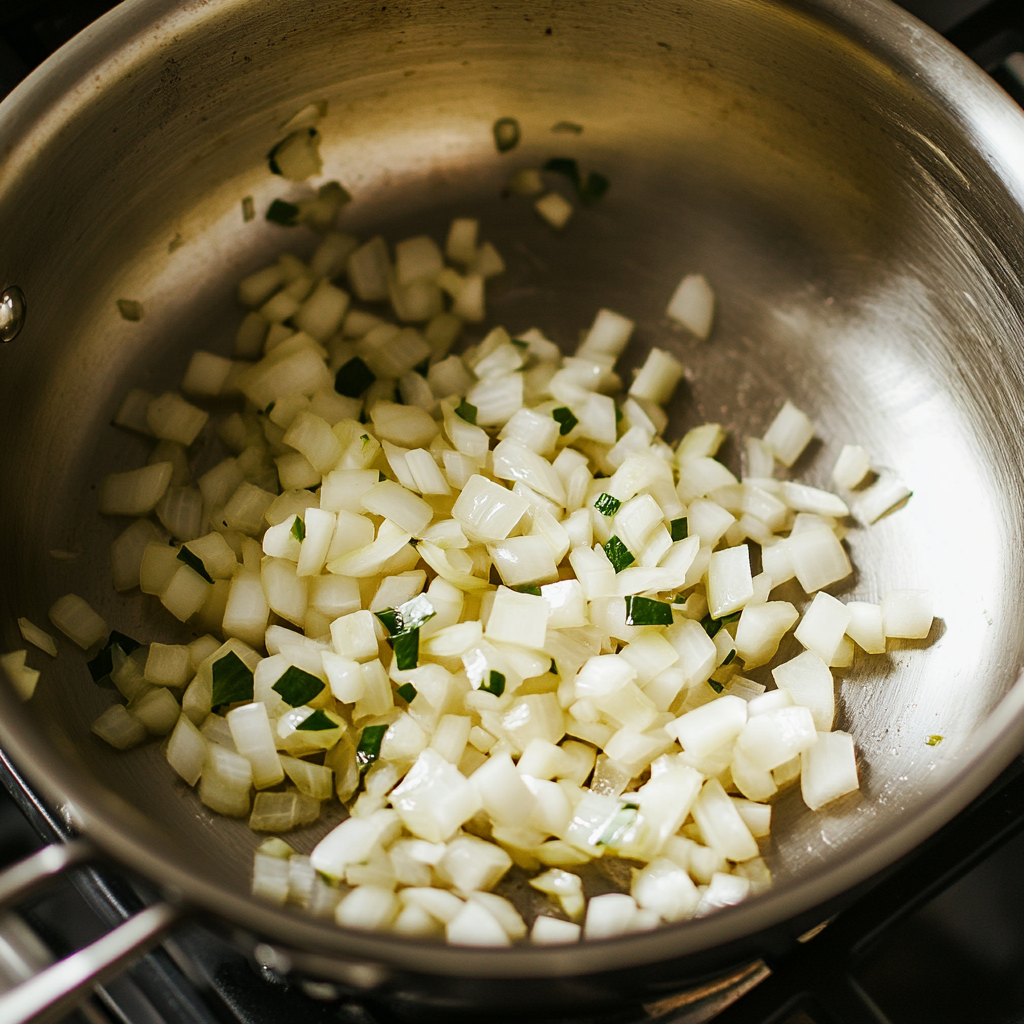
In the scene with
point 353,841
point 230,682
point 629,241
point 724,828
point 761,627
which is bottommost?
point 724,828

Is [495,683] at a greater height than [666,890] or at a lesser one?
greater

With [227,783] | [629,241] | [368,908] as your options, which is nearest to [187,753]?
[227,783]

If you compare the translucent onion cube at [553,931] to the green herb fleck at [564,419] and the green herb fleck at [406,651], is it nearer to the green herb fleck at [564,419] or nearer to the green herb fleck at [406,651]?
the green herb fleck at [406,651]

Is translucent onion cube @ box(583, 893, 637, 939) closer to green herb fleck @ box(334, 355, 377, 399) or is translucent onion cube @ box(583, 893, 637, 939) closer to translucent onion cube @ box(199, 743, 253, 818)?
translucent onion cube @ box(199, 743, 253, 818)

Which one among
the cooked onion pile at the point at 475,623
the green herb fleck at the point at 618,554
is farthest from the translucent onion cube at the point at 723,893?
the green herb fleck at the point at 618,554

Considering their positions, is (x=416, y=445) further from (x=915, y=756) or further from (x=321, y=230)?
(x=915, y=756)

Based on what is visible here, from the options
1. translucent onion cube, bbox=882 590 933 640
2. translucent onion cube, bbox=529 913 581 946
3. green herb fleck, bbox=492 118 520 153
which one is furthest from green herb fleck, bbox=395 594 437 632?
green herb fleck, bbox=492 118 520 153

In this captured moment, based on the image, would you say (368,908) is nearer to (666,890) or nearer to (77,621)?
(666,890)
